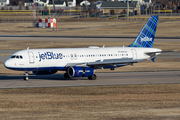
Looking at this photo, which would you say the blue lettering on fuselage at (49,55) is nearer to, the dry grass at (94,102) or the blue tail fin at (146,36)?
the dry grass at (94,102)

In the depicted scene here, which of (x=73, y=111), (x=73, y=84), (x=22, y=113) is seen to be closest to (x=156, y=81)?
(x=73, y=84)

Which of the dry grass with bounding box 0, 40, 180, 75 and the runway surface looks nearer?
the runway surface

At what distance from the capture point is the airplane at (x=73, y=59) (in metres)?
42.5

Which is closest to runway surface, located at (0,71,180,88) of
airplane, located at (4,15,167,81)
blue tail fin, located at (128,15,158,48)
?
airplane, located at (4,15,167,81)

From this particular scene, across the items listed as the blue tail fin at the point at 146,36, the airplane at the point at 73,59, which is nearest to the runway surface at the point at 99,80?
the airplane at the point at 73,59

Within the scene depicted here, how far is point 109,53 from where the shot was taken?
47.8 metres

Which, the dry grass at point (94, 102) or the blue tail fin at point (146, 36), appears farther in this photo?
the blue tail fin at point (146, 36)

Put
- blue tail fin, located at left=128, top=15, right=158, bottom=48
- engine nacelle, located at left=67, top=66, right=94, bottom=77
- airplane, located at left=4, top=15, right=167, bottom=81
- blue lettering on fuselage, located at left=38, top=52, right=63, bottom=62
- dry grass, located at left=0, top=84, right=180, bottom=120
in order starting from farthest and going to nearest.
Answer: blue tail fin, located at left=128, top=15, right=158, bottom=48 → blue lettering on fuselage, located at left=38, top=52, right=63, bottom=62 → airplane, located at left=4, top=15, right=167, bottom=81 → engine nacelle, located at left=67, top=66, right=94, bottom=77 → dry grass, located at left=0, top=84, right=180, bottom=120

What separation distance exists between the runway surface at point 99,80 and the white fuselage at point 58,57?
6.93ft

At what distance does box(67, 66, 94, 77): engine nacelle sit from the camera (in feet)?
139

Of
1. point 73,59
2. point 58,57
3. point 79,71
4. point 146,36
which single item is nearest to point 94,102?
point 79,71

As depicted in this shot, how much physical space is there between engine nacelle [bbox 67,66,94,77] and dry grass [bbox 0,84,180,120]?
147 inches

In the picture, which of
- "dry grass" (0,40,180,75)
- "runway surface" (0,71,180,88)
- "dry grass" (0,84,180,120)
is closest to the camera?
"dry grass" (0,84,180,120)

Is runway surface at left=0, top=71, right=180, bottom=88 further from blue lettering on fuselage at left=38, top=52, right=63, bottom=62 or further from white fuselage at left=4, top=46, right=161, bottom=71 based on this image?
blue lettering on fuselage at left=38, top=52, right=63, bottom=62
